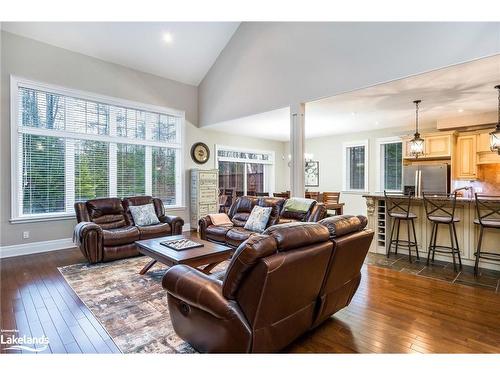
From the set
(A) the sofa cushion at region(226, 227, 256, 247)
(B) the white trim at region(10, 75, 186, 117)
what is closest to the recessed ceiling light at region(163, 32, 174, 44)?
(B) the white trim at region(10, 75, 186, 117)

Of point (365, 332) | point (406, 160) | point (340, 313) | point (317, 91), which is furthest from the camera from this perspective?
point (406, 160)

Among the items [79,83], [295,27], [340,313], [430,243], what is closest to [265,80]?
[295,27]

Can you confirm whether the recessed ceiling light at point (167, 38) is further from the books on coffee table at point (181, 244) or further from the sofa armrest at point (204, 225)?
the books on coffee table at point (181, 244)

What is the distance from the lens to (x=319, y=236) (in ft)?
6.17

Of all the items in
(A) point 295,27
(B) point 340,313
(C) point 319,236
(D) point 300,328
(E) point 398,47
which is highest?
(A) point 295,27

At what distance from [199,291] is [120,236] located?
3.06 metres

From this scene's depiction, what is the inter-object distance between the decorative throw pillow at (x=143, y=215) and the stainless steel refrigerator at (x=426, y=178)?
537cm

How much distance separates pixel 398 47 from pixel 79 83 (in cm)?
556

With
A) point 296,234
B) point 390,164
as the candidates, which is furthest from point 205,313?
point 390,164

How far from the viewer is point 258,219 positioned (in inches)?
181

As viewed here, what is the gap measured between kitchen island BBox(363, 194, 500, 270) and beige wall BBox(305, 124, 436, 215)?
303 centimetres

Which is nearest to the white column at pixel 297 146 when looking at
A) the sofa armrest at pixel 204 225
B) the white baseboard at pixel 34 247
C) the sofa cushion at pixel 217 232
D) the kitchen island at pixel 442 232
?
the kitchen island at pixel 442 232

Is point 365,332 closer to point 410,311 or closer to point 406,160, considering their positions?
point 410,311

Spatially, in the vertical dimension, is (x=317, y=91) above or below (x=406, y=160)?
above
